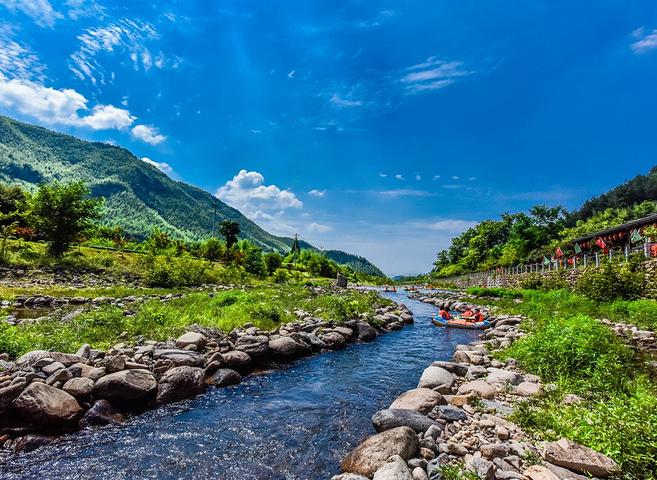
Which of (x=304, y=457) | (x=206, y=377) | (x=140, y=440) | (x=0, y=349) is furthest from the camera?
(x=206, y=377)

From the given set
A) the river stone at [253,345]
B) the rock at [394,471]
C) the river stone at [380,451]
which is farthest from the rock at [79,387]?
the rock at [394,471]

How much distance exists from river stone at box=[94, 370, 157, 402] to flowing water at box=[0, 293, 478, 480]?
502mm

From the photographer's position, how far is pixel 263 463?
5.97m

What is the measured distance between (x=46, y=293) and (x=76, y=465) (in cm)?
2229

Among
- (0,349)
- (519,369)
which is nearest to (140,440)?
(0,349)

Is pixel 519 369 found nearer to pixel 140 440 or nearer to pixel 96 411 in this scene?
pixel 140 440

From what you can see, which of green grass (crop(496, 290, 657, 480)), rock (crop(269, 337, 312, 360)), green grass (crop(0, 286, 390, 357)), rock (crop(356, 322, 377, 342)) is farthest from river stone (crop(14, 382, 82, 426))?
rock (crop(356, 322, 377, 342))

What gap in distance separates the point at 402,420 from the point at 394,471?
6.05ft

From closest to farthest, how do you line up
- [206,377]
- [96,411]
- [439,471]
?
[439,471] < [96,411] < [206,377]

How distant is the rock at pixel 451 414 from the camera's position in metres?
6.74

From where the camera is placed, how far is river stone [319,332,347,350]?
48.1ft

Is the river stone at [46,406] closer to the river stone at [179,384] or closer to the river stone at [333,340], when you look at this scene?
the river stone at [179,384]

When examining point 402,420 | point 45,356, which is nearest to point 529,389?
point 402,420

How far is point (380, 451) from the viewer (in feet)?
18.3
